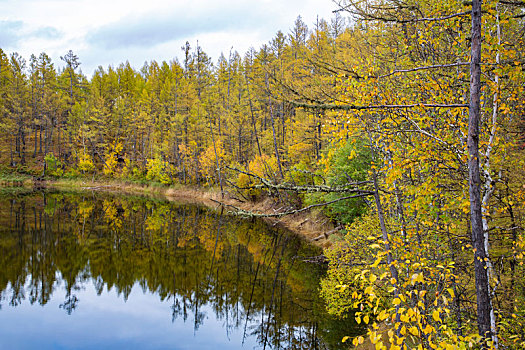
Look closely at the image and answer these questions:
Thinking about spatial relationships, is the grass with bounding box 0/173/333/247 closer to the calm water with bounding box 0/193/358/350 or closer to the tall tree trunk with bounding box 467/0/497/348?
the calm water with bounding box 0/193/358/350

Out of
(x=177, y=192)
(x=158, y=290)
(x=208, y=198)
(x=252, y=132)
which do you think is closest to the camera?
(x=158, y=290)

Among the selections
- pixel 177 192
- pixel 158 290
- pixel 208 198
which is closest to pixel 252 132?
pixel 208 198

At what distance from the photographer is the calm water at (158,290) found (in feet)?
38.0

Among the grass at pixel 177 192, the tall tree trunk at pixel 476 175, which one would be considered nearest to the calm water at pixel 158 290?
the grass at pixel 177 192

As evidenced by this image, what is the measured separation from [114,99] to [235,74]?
26.5 meters

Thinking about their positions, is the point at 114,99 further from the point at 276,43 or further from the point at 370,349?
the point at 370,349

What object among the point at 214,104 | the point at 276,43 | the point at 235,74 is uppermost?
the point at 235,74

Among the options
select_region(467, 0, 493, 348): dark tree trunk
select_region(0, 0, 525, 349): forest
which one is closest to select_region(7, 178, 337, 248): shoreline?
select_region(0, 0, 525, 349): forest

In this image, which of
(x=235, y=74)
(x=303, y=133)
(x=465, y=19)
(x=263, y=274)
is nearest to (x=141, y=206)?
(x=303, y=133)

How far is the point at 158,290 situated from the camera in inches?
612

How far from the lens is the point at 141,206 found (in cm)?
3803

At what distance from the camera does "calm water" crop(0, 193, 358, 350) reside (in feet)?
38.0

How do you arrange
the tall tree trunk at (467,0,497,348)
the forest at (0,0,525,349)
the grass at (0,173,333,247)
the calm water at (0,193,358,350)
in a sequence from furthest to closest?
the grass at (0,173,333,247) < the calm water at (0,193,358,350) < the forest at (0,0,525,349) < the tall tree trunk at (467,0,497,348)

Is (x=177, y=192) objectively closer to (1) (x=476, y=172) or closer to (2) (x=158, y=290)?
(2) (x=158, y=290)
